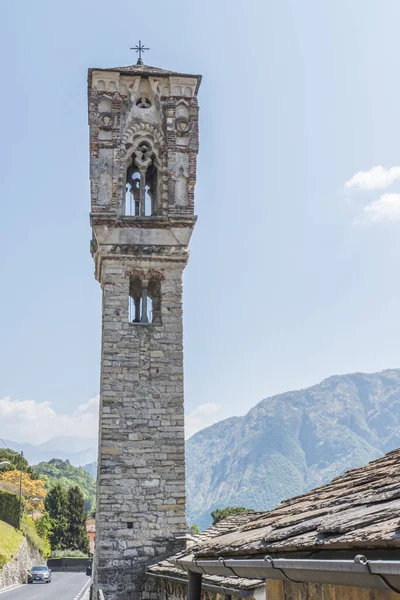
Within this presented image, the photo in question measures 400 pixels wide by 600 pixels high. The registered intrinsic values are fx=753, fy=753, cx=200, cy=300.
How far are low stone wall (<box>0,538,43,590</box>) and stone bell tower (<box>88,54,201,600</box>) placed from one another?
19487 mm

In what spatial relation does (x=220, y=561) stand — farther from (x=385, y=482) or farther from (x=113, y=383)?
(x=113, y=383)

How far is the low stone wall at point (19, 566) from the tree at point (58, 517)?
50.5ft

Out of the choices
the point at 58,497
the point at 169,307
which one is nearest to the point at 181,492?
the point at 169,307

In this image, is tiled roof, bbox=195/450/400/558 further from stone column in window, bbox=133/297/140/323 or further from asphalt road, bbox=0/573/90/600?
asphalt road, bbox=0/573/90/600

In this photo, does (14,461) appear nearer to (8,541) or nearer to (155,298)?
(8,541)

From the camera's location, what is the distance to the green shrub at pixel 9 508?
41.4m

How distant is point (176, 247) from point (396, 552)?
13.7m

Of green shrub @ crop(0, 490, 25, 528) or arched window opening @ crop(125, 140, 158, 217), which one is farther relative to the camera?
green shrub @ crop(0, 490, 25, 528)

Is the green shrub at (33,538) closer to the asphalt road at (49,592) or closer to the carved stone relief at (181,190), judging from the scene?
the asphalt road at (49,592)

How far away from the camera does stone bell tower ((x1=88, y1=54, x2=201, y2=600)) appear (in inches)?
567

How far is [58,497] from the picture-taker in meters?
63.3

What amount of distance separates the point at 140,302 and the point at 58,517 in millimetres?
49853

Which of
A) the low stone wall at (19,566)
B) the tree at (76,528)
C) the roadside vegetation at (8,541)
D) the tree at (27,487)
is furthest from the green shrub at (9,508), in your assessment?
the tree at (76,528)

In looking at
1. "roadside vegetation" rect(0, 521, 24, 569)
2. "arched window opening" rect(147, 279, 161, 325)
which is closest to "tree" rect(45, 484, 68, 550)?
"roadside vegetation" rect(0, 521, 24, 569)
